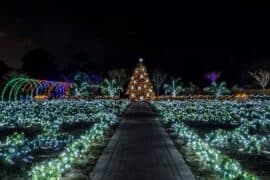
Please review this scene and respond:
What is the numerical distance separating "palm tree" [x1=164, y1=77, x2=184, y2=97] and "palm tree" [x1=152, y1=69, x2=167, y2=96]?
5.11 m

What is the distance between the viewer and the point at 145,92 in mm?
80375

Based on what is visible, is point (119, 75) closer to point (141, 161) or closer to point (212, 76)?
point (212, 76)

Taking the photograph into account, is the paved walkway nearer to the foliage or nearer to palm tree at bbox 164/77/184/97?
the foliage

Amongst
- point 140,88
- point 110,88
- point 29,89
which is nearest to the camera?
point 29,89

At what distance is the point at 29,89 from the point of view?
216 feet

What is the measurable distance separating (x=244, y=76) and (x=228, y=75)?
3248 millimetres

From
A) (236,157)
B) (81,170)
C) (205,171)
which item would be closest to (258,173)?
(205,171)

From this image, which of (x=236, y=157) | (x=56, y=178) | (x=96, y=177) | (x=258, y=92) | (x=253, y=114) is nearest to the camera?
(x=56, y=178)

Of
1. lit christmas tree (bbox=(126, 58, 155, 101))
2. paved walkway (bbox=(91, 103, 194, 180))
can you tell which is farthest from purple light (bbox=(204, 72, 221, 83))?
paved walkway (bbox=(91, 103, 194, 180))

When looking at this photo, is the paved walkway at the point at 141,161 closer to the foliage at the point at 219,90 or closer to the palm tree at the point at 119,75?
the foliage at the point at 219,90

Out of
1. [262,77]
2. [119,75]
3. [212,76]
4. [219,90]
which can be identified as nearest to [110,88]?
[119,75]

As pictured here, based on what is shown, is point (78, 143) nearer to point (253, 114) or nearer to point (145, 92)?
point (253, 114)

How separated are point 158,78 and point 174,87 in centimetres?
1030

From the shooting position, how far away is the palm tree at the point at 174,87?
→ 7950 centimetres
